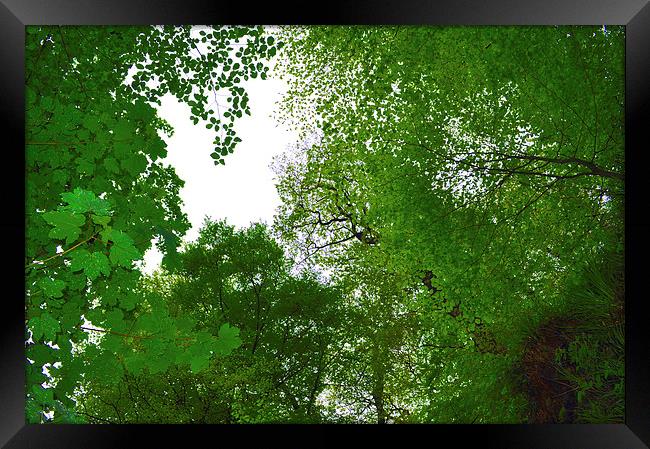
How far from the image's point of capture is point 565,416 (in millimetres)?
4039

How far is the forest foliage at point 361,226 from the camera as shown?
2.57 m

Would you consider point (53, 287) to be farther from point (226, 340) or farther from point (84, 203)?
point (226, 340)

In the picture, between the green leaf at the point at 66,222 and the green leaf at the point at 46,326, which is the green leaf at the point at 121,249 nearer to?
the green leaf at the point at 66,222

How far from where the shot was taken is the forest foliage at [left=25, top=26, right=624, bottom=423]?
2.57 m

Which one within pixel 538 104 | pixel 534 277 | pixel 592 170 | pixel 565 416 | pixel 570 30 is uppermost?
pixel 570 30

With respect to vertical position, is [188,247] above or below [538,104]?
below

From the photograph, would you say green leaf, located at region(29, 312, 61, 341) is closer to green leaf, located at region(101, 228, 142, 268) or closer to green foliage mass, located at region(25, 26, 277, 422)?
green foliage mass, located at region(25, 26, 277, 422)
